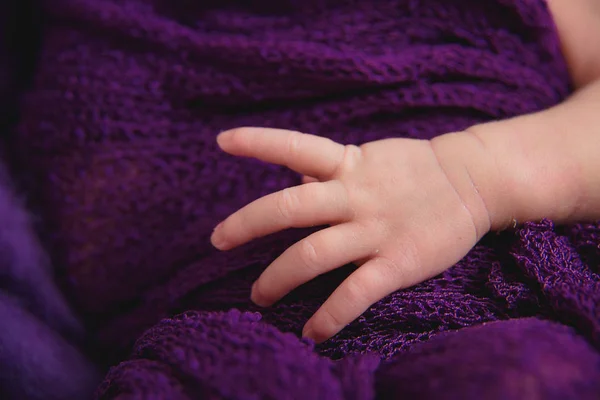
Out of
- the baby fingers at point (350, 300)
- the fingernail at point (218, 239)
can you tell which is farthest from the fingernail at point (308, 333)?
the fingernail at point (218, 239)

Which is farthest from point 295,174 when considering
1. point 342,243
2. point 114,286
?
point 114,286

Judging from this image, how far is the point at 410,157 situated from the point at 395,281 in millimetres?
117

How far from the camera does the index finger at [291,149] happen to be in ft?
1.61

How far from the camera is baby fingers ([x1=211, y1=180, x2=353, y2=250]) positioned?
47 cm

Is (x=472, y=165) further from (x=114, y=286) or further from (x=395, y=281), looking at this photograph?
(x=114, y=286)

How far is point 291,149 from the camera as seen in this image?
0.49 meters

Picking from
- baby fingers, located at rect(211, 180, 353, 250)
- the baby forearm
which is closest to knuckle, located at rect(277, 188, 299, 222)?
baby fingers, located at rect(211, 180, 353, 250)

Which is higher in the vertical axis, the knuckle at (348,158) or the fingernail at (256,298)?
Result: the knuckle at (348,158)

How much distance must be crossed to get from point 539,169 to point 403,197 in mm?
134

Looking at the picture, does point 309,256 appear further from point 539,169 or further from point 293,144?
point 539,169

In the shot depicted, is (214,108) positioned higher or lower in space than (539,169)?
higher

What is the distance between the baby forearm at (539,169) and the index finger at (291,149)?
0.13 m

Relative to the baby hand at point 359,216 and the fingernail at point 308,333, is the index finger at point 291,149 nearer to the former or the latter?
the baby hand at point 359,216

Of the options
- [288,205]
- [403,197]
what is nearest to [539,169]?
[403,197]
